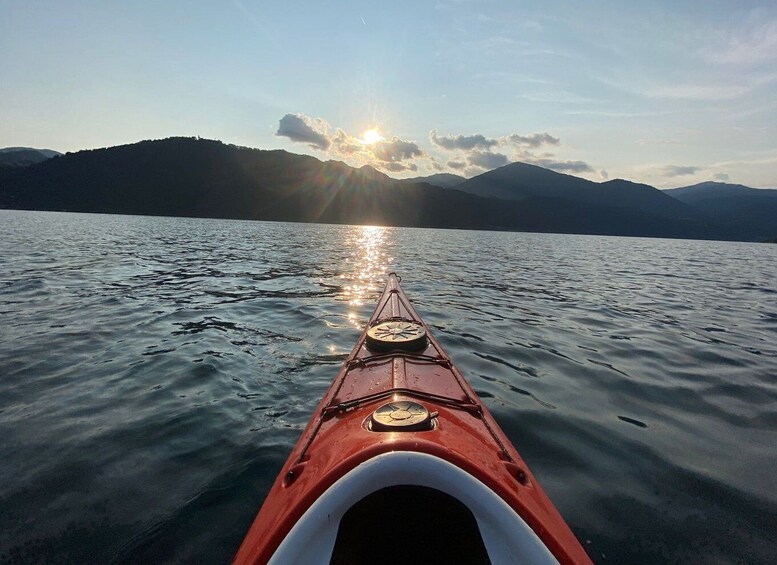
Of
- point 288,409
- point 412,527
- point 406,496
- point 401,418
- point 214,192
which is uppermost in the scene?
point 214,192

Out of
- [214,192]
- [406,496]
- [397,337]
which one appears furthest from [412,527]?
[214,192]

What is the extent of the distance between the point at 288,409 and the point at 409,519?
3495 millimetres

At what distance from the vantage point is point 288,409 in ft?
18.9

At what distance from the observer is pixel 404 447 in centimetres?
238

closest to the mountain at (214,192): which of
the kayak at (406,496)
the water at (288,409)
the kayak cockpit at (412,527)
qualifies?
the water at (288,409)

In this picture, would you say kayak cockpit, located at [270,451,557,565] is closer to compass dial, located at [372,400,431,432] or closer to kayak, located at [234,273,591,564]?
kayak, located at [234,273,591,564]

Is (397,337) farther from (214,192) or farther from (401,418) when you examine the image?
(214,192)

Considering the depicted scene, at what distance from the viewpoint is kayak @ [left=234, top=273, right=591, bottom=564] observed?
6.79 feet

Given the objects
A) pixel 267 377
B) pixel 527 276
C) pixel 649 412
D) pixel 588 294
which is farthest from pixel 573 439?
pixel 527 276

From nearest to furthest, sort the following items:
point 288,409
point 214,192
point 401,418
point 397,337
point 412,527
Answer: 1. point 412,527
2. point 401,418
3. point 397,337
4. point 288,409
5. point 214,192

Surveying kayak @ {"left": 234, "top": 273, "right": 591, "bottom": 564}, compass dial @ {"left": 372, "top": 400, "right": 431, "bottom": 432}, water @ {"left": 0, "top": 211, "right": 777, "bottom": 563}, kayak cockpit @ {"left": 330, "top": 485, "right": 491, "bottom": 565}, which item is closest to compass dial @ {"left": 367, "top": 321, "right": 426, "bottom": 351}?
water @ {"left": 0, "top": 211, "right": 777, "bottom": 563}

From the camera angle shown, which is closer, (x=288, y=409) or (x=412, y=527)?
(x=412, y=527)

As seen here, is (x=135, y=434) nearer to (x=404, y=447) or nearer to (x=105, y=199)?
(x=404, y=447)

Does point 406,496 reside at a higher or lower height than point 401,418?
lower
